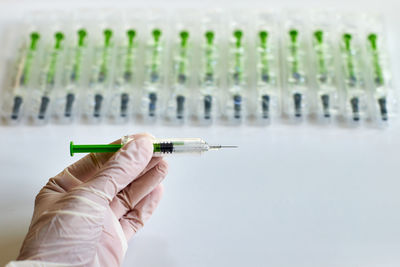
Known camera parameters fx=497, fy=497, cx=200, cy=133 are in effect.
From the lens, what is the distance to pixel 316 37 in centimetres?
192

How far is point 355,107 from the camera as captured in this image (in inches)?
69.4

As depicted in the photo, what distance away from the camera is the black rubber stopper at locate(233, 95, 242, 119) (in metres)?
1.77

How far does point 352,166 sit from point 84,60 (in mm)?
1069

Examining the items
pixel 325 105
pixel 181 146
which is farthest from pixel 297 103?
pixel 181 146

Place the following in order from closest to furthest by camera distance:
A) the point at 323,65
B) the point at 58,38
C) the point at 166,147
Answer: the point at 166,147 < the point at 323,65 < the point at 58,38

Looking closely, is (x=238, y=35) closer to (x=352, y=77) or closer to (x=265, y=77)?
(x=265, y=77)

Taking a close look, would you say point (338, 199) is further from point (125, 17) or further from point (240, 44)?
point (125, 17)

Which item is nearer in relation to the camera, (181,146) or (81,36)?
(181,146)

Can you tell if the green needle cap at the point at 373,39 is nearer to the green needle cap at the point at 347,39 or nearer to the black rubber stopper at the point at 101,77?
the green needle cap at the point at 347,39

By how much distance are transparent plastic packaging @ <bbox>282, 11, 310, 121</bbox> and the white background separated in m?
0.08

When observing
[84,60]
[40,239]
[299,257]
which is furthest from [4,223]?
[299,257]

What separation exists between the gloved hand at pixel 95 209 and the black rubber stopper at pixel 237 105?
0.44m

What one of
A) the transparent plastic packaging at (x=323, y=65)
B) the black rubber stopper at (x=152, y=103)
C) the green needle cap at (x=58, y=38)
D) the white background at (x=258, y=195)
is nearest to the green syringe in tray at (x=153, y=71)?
the black rubber stopper at (x=152, y=103)

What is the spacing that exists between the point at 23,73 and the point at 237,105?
822mm
